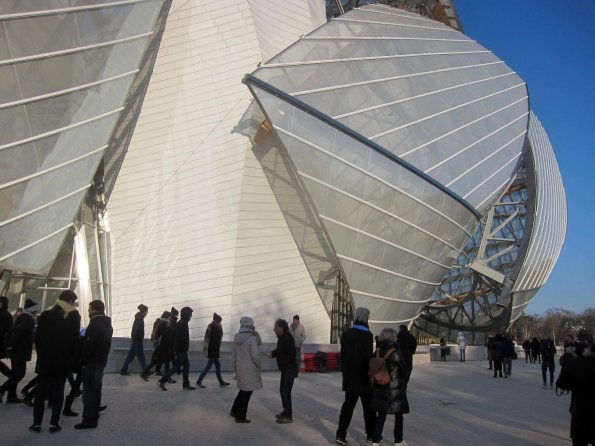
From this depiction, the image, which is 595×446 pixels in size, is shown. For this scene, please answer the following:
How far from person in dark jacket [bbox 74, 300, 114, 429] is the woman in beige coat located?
169cm

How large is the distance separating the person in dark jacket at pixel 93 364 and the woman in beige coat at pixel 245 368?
5.54 ft

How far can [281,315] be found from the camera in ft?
53.2

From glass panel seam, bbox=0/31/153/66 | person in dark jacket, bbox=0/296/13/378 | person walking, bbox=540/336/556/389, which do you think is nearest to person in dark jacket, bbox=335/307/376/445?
person in dark jacket, bbox=0/296/13/378

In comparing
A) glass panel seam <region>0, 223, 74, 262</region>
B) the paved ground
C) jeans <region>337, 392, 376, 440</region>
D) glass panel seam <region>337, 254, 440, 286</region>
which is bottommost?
the paved ground

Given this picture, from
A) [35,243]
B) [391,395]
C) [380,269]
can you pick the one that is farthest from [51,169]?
[391,395]

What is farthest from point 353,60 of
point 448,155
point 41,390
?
point 41,390

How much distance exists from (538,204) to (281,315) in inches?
640

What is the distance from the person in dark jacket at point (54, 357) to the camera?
20.3ft

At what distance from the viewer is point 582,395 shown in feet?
17.0

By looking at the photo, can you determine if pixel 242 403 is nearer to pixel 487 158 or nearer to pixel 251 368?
pixel 251 368

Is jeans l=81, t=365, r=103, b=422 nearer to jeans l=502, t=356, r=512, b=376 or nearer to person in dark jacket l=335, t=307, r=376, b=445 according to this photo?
person in dark jacket l=335, t=307, r=376, b=445

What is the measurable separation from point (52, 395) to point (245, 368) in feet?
7.63

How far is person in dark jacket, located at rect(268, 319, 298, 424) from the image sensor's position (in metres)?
7.24

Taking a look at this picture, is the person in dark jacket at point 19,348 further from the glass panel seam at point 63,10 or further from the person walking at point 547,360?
the person walking at point 547,360
